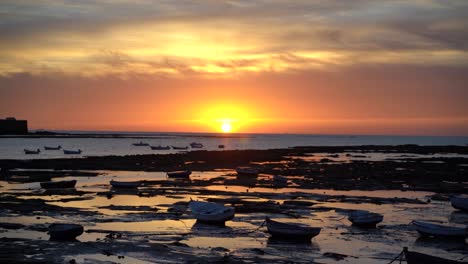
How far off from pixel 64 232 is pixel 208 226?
310 inches

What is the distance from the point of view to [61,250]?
2327 centimetres

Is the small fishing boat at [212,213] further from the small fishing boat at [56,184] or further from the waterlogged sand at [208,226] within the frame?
the small fishing boat at [56,184]

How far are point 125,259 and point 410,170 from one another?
54536 mm

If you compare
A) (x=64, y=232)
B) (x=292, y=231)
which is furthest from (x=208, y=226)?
(x=64, y=232)

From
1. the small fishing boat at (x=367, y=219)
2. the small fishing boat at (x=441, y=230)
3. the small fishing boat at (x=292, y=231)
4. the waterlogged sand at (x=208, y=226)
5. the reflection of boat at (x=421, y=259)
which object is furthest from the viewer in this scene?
the small fishing boat at (x=367, y=219)

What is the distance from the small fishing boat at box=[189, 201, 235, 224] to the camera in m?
29.7

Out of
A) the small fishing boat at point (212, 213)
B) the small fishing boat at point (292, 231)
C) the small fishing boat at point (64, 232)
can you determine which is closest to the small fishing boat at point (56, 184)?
the small fishing boat at point (212, 213)

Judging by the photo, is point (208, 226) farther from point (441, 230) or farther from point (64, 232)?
point (441, 230)

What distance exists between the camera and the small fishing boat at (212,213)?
97.3 feet

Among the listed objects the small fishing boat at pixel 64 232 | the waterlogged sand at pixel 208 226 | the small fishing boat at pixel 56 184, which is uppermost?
the small fishing boat at pixel 56 184

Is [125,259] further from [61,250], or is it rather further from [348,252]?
[348,252]

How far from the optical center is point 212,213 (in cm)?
2998

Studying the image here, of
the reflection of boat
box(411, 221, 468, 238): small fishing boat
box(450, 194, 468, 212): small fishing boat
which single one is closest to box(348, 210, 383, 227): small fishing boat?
box(411, 221, 468, 238): small fishing boat

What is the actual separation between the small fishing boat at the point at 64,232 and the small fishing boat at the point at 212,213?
23.3ft
